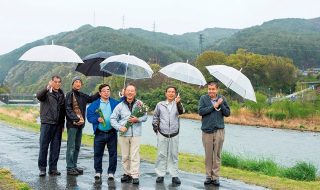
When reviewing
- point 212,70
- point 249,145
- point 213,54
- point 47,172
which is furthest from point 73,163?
point 213,54

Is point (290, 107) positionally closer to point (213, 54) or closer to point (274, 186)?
point (213, 54)

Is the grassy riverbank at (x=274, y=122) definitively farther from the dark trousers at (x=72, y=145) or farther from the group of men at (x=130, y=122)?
the dark trousers at (x=72, y=145)

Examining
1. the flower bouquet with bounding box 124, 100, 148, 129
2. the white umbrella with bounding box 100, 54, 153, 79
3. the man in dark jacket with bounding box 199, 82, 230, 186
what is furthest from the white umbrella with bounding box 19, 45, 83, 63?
the man in dark jacket with bounding box 199, 82, 230, 186

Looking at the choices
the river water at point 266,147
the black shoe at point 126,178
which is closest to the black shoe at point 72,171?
the black shoe at point 126,178

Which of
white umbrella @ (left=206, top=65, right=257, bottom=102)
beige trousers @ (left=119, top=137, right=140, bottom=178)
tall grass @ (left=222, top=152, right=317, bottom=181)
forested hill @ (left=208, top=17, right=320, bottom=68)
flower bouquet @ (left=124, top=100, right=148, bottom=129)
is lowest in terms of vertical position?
tall grass @ (left=222, top=152, right=317, bottom=181)

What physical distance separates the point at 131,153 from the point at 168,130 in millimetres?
756

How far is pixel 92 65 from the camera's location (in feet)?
32.0

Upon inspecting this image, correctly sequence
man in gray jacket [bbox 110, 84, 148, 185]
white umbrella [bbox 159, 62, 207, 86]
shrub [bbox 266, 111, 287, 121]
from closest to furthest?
man in gray jacket [bbox 110, 84, 148, 185], white umbrella [bbox 159, 62, 207, 86], shrub [bbox 266, 111, 287, 121]

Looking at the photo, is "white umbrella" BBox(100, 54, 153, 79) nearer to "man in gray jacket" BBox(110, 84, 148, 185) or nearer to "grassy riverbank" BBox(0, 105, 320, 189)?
"man in gray jacket" BBox(110, 84, 148, 185)

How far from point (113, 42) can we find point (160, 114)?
135 m

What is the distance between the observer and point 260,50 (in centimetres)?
13200

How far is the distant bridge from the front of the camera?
7844 centimetres

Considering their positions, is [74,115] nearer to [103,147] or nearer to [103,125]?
[103,125]

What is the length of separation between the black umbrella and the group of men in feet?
4.55
